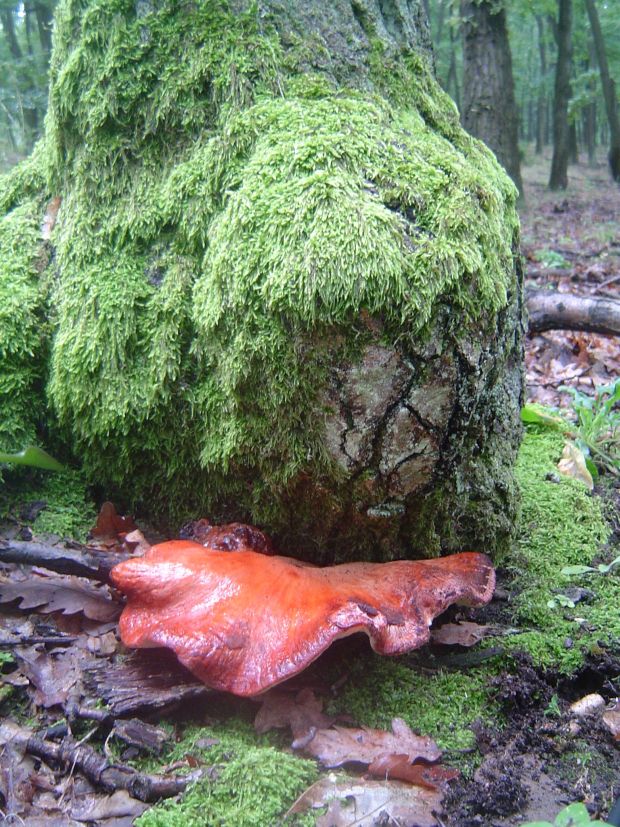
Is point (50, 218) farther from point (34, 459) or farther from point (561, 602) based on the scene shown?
point (561, 602)

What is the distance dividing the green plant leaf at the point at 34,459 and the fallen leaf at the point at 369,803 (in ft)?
5.61

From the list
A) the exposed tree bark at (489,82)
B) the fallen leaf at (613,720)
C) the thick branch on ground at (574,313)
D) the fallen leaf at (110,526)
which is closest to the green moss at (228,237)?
the fallen leaf at (110,526)

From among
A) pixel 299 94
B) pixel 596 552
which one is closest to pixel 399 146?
pixel 299 94

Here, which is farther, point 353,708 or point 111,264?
point 111,264

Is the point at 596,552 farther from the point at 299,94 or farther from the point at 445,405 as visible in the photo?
the point at 299,94

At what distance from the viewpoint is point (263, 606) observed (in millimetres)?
1987

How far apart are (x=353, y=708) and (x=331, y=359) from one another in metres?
1.17

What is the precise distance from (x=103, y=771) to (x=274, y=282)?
158 centimetres

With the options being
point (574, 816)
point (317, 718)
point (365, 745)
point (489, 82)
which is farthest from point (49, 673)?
point (489, 82)

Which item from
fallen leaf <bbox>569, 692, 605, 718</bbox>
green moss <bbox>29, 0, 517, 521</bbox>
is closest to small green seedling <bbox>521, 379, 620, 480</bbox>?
green moss <bbox>29, 0, 517, 521</bbox>

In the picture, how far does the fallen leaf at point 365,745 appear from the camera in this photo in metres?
1.92

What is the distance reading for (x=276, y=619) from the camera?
6.40 ft

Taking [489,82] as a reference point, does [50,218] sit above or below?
below

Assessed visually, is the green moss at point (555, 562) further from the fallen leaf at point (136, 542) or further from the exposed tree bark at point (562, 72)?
the exposed tree bark at point (562, 72)
